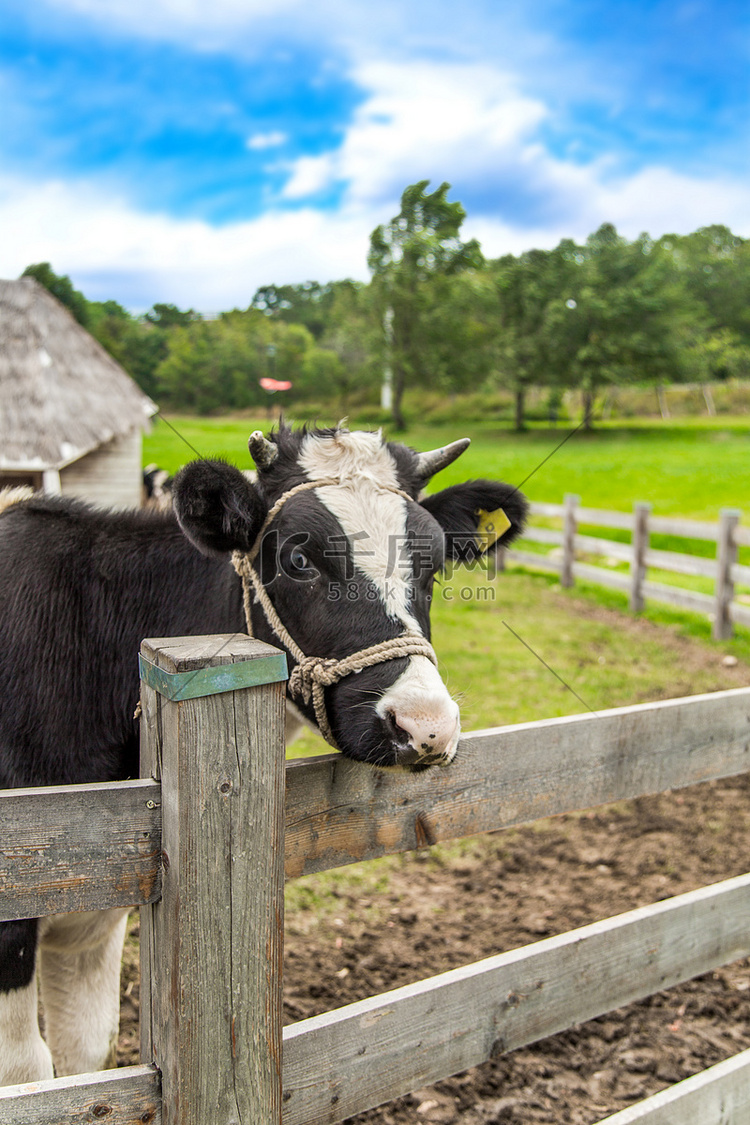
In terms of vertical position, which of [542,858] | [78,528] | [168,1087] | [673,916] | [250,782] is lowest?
[542,858]

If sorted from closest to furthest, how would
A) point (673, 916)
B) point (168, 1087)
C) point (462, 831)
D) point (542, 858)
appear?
1. point (168, 1087)
2. point (462, 831)
3. point (673, 916)
4. point (542, 858)

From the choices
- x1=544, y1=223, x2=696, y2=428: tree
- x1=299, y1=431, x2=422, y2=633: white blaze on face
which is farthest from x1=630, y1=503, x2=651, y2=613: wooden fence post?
x1=299, y1=431, x2=422, y2=633: white blaze on face

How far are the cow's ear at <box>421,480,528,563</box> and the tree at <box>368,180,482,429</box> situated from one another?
33 cm

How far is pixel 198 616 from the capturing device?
245 cm

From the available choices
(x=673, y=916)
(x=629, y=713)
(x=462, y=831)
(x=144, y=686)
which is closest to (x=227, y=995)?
(x=144, y=686)

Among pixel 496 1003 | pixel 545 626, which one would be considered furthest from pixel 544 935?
pixel 545 626

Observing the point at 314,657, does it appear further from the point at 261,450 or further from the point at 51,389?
the point at 51,389

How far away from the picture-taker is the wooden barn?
13578 mm

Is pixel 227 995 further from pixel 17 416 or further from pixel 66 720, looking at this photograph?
pixel 17 416

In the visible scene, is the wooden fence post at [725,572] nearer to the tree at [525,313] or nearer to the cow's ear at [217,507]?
the tree at [525,313]

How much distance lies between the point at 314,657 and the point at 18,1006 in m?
1.15

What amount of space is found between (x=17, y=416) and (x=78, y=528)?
1289 centimetres

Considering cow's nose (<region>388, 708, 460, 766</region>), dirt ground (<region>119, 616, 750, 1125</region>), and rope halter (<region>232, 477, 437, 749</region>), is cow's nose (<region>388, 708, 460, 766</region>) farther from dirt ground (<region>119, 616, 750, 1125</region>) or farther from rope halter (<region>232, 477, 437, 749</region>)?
dirt ground (<region>119, 616, 750, 1125</region>)

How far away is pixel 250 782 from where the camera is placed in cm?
136
